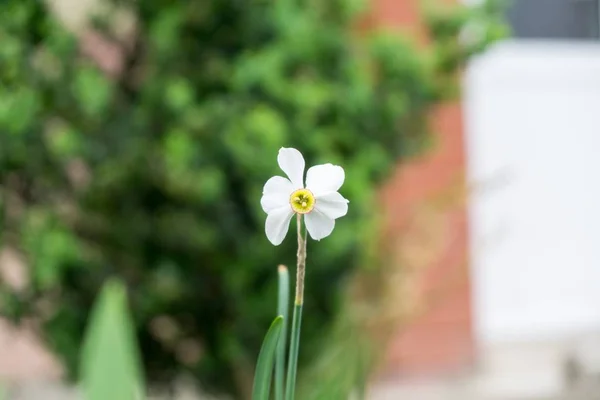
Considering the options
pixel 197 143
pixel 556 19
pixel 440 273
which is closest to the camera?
pixel 197 143

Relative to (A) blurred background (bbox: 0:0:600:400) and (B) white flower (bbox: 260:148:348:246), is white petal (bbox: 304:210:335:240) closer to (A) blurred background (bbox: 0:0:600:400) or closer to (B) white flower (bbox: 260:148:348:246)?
(B) white flower (bbox: 260:148:348:246)

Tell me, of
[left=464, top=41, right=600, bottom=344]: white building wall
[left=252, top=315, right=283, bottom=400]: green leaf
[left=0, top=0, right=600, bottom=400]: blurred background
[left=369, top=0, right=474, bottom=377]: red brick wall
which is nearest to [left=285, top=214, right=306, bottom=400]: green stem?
[left=252, top=315, right=283, bottom=400]: green leaf

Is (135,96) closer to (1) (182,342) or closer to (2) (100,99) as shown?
(2) (100,99)

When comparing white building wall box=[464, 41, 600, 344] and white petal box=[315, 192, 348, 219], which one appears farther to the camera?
white building wall box=[464, 41, 600, 344]

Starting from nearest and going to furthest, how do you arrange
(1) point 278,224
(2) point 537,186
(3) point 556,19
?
(1) point 278,224
(2) point 537,186
(3) point 556,19

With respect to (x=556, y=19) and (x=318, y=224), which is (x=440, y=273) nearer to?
(x=556, y=19)

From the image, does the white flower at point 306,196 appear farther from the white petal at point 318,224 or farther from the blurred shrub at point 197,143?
the blurred shrub at point 197,143

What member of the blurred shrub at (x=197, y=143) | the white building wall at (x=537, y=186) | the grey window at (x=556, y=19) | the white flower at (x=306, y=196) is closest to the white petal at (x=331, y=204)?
the white flower at (x=306, y=196)

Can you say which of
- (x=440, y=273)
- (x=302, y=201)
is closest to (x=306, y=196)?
(x=302, y=201)
